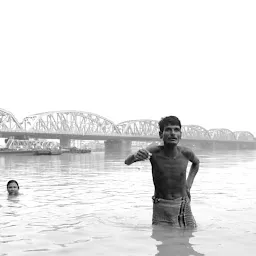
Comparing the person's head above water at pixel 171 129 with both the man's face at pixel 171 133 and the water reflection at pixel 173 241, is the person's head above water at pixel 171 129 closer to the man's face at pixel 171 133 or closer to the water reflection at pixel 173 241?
the man's face at pixel 171 133

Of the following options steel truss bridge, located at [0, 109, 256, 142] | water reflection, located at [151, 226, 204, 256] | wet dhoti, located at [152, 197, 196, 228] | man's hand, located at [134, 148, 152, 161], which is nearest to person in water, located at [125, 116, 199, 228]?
wet dhoti, located at [152, 197, 196, 228]

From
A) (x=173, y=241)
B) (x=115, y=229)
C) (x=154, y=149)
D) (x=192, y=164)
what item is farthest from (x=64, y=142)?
(x=173, y=241)

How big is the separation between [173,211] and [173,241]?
0.52 metres

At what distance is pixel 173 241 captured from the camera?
7117 millimetres

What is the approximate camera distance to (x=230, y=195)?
607 inches

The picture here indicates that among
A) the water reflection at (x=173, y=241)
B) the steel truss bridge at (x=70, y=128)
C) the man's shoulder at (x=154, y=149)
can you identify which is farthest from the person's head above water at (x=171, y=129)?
the steel truss bridge at (x=70, y=128)

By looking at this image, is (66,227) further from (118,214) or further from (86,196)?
(86,196)

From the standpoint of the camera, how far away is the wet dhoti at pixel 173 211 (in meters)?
7.32

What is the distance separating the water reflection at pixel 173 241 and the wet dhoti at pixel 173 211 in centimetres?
16

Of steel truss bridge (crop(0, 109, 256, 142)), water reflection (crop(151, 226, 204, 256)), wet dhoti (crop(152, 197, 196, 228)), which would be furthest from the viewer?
steel truss bridge (crop(0, 109, 256, 142))

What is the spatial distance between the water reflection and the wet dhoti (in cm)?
16

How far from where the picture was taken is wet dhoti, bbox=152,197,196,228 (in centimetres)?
732

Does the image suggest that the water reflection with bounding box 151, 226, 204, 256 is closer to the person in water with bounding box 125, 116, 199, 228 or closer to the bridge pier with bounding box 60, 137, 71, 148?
the person in water with bounding box 125, 116, 199, 228

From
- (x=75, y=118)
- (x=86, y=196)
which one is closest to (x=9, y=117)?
(x=75, y=118)
